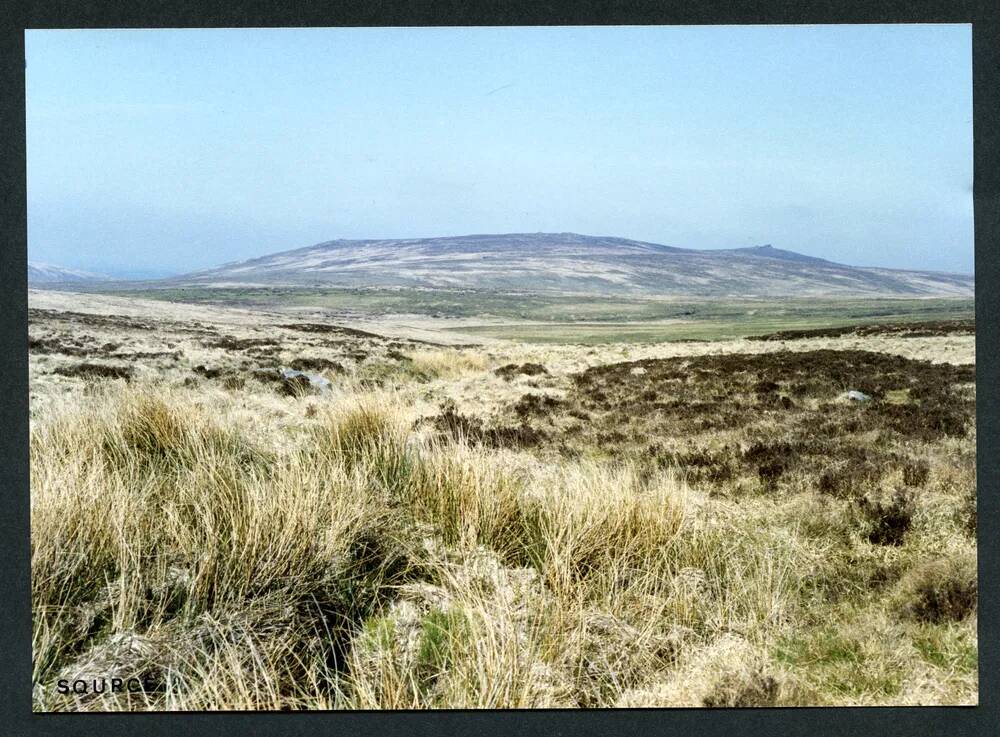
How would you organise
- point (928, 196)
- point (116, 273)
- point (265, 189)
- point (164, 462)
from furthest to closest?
point (116, 273)
point (265, 189)
point (928, 196)
point (164, 462)

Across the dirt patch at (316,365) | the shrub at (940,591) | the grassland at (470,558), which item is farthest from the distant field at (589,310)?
the shrub at (940,591)

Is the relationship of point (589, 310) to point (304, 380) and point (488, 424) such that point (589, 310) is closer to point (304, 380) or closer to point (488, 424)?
point (488, 424)

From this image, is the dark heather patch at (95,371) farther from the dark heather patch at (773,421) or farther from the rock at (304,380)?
the dark heather patch at (773,421)

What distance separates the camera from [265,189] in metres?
4.21

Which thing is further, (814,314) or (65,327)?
(814,314)

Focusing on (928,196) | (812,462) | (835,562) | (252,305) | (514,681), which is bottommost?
(514,681)

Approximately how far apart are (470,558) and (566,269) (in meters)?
5.32

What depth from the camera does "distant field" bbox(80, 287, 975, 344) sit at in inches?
265

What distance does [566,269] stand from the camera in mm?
7922

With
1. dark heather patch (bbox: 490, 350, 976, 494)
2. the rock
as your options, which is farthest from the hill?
dark heather patch (bbox: 490, 350, 976, 494)

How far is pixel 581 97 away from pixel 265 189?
2082 mm

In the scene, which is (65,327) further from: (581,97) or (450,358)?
(581,97)

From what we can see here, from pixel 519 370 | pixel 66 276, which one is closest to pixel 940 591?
pixel 519 370

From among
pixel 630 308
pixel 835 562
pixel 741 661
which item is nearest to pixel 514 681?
pixel 741 661
